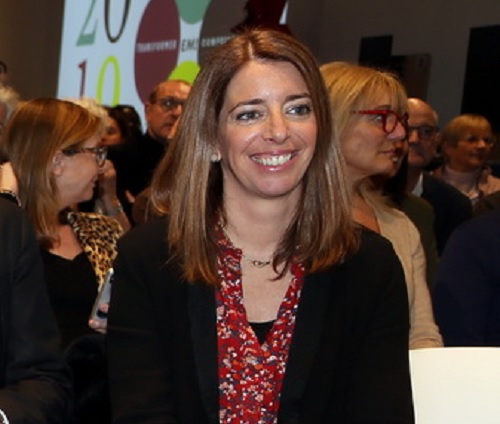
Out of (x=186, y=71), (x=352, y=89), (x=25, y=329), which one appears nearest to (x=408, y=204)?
(x=352, y=89)

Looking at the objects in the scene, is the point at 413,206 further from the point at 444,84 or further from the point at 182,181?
the point at 444,84

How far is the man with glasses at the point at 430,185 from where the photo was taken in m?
5.43

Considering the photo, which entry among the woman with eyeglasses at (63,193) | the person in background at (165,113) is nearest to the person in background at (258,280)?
the woman with eyeglasses at (63,193)

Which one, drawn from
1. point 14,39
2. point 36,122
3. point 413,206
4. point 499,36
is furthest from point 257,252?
point 14,39

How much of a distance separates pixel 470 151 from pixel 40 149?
3601 mm

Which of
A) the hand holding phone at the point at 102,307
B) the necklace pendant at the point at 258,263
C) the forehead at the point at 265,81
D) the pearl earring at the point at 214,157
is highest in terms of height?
the forehead at the point at 265,81

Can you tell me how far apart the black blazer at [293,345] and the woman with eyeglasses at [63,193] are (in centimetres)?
125

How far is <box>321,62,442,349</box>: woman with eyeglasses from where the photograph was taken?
378cm

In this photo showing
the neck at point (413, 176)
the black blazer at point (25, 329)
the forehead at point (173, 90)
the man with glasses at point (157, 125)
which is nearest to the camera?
the black blazer at point (25, 329)

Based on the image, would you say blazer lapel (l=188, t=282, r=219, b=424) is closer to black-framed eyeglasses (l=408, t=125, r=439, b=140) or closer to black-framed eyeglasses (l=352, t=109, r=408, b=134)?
black-framed eyeglasses (l=352, t=109, r=408, b=134)

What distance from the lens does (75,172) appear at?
4.12 m

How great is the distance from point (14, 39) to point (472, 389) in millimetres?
8615

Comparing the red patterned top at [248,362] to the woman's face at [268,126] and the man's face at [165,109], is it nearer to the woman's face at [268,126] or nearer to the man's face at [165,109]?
the woman's face at [268,126]

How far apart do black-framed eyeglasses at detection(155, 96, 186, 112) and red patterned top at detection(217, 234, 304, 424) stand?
4220 millimetres
